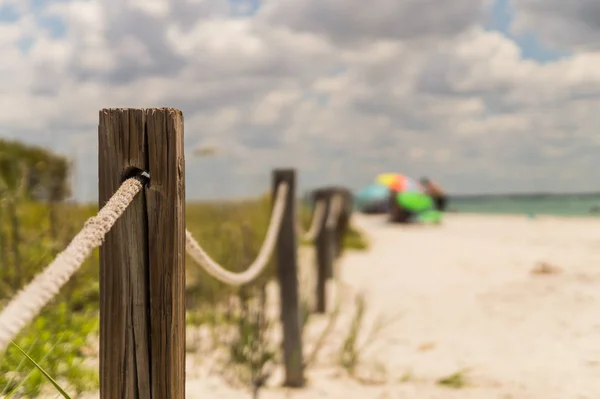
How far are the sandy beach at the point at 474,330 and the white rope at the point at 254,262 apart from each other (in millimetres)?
899

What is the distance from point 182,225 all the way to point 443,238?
13.0 meters

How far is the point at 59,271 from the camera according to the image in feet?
4.26

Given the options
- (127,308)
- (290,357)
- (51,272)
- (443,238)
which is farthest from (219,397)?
(443,238)

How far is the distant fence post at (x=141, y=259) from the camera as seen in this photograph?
170cm

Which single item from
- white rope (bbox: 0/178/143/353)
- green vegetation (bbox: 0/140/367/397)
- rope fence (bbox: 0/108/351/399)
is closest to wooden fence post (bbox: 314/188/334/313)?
green vegetation (bbox: 0/140/367/397)

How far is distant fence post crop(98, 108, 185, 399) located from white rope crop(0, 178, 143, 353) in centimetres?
7

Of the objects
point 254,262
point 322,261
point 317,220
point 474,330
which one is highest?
point 317,220

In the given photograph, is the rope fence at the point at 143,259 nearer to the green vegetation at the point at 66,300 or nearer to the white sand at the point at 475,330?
the green vegetation at the point at 66,300

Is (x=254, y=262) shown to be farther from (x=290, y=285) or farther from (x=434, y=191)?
(x=434, y=191)

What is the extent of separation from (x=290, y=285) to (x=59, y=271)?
122 inches

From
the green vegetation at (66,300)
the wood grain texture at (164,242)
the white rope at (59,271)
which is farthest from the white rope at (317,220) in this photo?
the white rope at (59,271)

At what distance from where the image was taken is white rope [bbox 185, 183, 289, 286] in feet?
6.86

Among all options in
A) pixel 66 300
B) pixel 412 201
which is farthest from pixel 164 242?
pixel 412 201

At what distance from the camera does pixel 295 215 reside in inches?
175
